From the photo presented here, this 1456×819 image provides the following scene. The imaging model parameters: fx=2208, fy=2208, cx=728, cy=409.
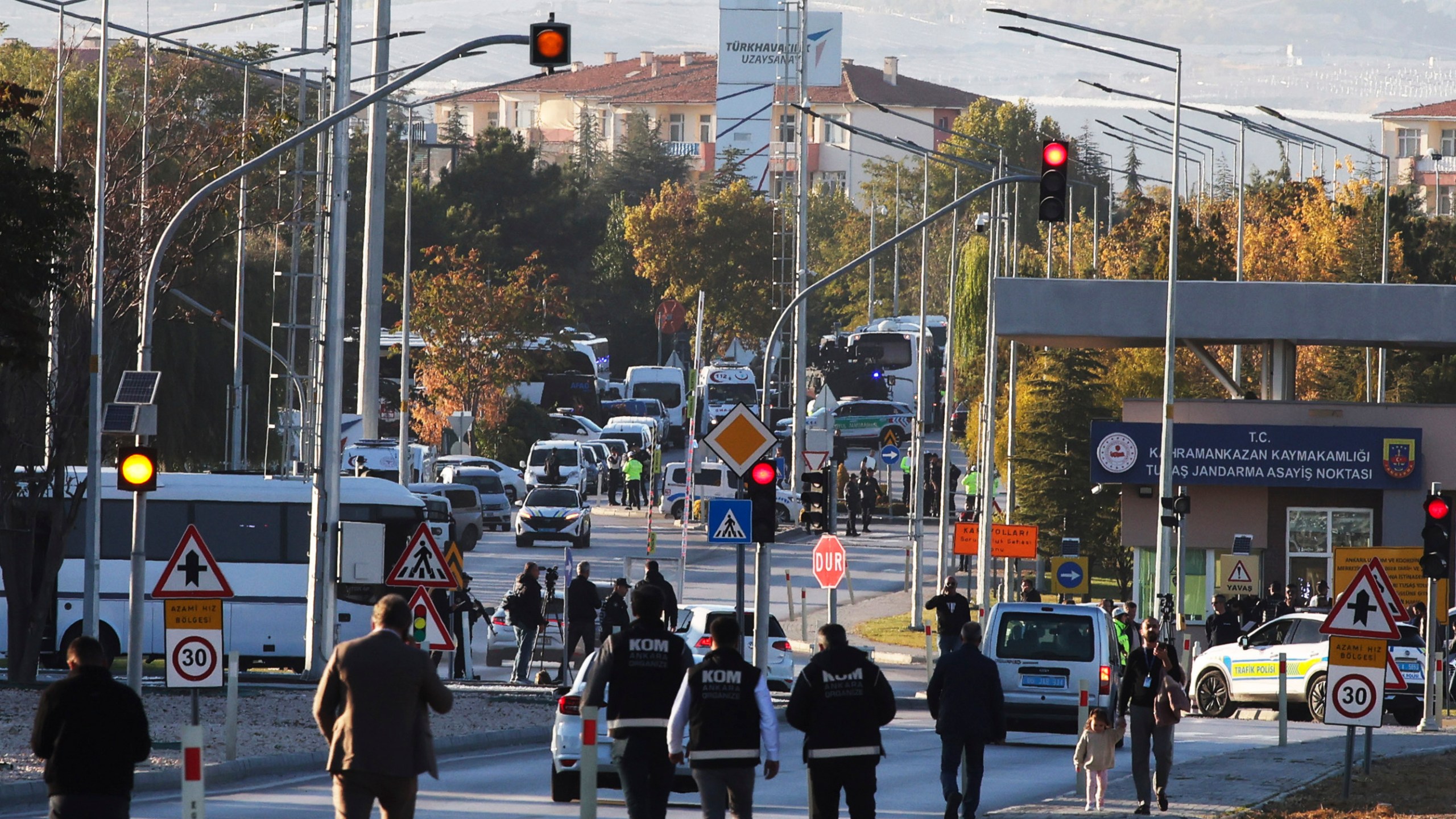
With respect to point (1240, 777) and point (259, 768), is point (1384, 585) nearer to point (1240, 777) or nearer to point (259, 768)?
point (1240, 777)

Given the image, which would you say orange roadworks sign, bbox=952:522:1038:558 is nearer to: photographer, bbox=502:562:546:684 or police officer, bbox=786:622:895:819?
photographer, bbox=502:562:546:684

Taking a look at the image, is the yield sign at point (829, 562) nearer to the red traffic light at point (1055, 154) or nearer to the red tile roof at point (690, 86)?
the red traffic light at point (1055, 154)

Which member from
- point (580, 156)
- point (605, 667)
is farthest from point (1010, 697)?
point (580, 156)

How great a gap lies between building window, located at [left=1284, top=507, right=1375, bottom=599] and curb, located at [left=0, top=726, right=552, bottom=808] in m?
20.8

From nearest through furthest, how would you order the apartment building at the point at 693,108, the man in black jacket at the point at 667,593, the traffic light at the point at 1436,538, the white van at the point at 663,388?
the traffic light at the point at 1436,538
the man in black jacket at the point at 667,593
the white van at the point at 663,388
the apartment building at the point at 693,108

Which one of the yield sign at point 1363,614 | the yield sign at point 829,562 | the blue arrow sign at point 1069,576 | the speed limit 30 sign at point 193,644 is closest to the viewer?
the speed limit 30 sign at point 193,644

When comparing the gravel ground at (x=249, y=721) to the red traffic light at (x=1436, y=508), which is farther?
the red traffic light at (x=1436, y=508)

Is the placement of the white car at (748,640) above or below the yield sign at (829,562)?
below

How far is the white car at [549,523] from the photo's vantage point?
166 feet

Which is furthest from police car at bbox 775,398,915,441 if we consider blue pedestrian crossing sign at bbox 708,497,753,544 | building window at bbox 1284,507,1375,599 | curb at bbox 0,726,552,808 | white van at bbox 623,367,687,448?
blue pedestrian crossing sign at bbox 708,497,753,544

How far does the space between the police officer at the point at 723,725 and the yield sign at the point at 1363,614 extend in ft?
26.1

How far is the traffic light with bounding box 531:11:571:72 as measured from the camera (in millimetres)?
18625

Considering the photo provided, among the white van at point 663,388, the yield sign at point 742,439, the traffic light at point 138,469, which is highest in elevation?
the white van at point 663,388

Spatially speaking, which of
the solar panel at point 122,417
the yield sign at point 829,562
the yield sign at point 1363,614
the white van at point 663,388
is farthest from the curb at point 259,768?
the white van at point 663,388
